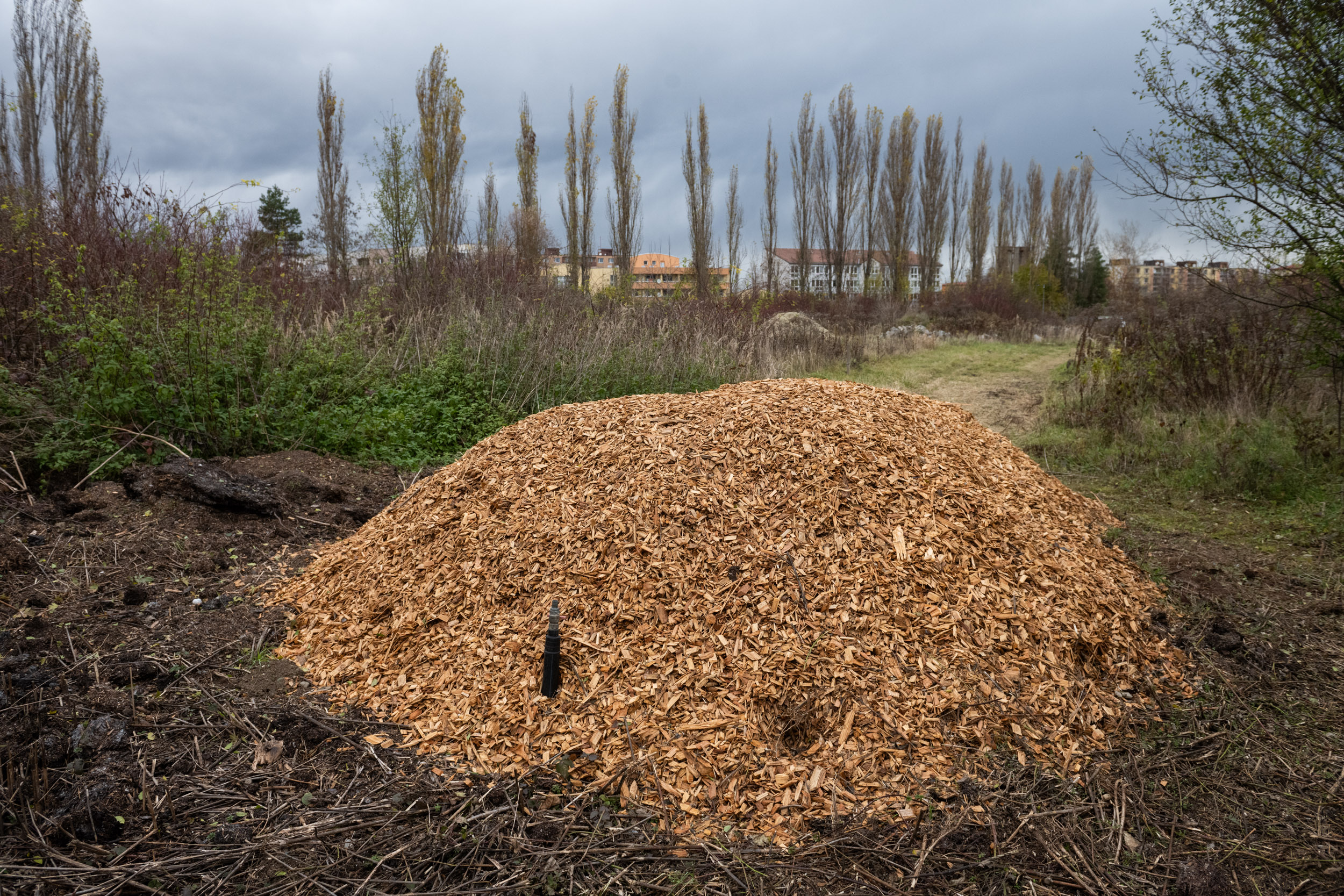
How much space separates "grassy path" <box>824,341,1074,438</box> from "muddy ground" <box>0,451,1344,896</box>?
6.24 meters

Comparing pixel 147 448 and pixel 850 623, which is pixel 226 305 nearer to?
pixel 147 448

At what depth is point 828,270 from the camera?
23.3 m

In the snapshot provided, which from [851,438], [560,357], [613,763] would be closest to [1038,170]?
[560,357]

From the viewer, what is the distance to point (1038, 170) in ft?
92.2

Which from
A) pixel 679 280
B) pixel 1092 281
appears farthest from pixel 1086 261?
pixel 679 280

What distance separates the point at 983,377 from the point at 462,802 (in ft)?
41.4

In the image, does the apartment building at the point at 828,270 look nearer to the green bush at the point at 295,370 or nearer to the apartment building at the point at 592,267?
the apartment building at the point at 592,267

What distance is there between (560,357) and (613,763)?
18.5 ft

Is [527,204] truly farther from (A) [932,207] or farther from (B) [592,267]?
(A) [932,207]

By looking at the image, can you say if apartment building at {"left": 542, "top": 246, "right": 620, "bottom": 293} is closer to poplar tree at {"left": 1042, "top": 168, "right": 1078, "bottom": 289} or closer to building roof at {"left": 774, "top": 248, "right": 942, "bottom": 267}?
building roof at {"left": 774, "top": 248, "right": 942, "bottom": 267}

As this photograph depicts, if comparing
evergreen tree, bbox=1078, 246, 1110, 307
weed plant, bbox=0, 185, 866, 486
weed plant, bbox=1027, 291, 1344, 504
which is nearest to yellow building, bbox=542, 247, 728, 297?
weed plant, bbox=0, 185, 866, 486

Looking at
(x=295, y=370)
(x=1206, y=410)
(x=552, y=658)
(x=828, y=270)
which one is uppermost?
(x=828, y=270)

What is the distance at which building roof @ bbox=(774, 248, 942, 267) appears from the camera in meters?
23.7

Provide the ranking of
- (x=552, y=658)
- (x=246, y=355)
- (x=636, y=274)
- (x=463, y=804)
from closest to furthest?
(x=463, y=804) < (x=552, y=658) < (x=246, y=355) < (x=636, y=274)
